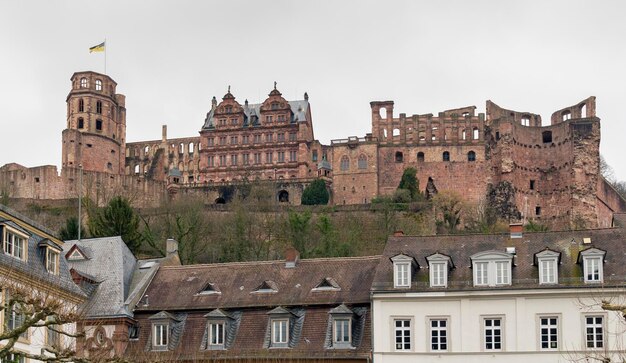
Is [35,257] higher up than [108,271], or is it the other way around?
[35,257]

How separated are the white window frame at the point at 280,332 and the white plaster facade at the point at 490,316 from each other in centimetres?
436

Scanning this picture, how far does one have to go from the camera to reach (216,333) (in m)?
59.8

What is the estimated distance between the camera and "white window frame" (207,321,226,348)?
2344 inches

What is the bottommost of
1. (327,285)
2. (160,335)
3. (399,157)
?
(160,335)

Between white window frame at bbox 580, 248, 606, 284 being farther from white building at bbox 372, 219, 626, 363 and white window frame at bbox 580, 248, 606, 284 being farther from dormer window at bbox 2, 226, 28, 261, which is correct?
dormer window at bbox 2, 226, 28, 261

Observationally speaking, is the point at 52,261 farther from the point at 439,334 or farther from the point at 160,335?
the point at 439,334

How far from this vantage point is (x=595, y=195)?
5595 inches

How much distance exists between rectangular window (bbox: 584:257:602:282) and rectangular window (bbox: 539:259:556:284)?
1.46m

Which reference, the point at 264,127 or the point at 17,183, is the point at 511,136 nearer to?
the point at 264,127

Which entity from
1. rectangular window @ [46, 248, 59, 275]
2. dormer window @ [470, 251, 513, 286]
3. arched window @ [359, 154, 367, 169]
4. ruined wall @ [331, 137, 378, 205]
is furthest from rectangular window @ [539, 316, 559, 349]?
arched window @ [359, 154, 367, 169]

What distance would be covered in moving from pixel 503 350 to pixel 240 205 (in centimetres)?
6870

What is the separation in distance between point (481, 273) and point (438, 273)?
2.03 meters

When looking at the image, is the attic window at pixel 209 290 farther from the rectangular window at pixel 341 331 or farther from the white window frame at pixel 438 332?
the white window frame at pixel 438 332

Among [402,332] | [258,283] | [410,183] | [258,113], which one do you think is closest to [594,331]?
[402,332]
